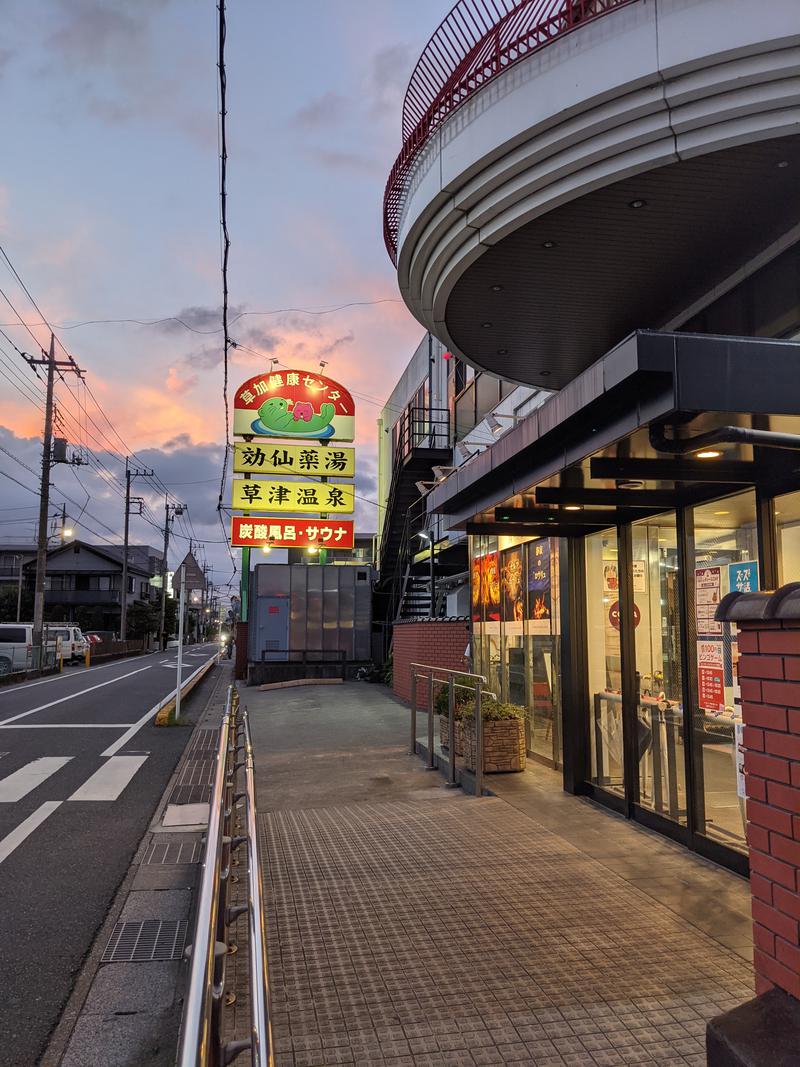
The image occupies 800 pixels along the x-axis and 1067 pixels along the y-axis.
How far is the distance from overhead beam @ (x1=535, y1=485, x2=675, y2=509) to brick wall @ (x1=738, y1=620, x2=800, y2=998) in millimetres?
2860

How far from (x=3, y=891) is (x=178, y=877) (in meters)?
1.19

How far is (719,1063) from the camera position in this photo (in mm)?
2381

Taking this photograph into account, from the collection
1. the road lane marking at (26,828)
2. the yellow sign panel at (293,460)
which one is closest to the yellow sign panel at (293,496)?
the yellow sign panel at (293,460)

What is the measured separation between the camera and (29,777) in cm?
897

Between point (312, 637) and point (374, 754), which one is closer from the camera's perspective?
point (374, 754)

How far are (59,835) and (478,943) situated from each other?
4.38m

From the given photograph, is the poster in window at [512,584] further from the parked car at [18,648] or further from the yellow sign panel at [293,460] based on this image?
the parked car at [18,648]

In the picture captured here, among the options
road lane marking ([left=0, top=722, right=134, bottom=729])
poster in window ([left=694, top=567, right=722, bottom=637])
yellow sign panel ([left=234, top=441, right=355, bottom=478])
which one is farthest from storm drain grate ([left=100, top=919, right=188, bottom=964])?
yellow sign panel ([left=234, top=441, right=355, bottom=478])

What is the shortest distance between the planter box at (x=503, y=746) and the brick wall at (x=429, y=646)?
170 inches

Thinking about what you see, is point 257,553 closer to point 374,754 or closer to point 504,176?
point 374,754

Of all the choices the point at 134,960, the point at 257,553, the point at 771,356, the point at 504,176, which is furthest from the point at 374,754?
the point at 257,553

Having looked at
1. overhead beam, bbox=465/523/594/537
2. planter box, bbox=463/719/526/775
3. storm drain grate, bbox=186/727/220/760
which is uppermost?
overhead beam, bbox=465/523/594/537

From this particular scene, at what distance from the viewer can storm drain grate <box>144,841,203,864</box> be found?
5.97 metres

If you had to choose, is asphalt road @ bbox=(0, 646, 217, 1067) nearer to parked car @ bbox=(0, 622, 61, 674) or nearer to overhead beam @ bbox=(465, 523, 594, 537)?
overhead beam @ bbox=(465, 523, 594, 537)
